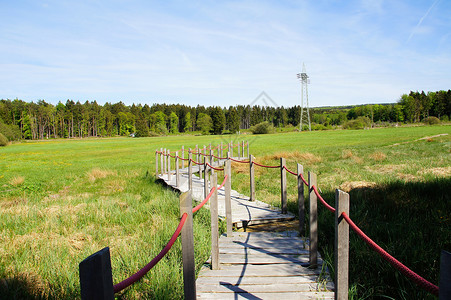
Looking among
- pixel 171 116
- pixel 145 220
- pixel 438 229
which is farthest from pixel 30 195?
pixel 171 116

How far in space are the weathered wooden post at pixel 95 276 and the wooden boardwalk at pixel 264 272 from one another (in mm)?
2138

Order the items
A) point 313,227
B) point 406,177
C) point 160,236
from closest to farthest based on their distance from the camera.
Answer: point 313,227 < point 160,236 < point 406,177

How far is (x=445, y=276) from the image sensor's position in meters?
1.49

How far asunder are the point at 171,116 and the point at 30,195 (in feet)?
405

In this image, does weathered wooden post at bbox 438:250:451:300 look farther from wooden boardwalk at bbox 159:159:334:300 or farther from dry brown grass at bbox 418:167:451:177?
dry brown grass at bbox 418:167:451:177

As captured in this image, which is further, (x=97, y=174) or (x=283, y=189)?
(x=97, y=174)

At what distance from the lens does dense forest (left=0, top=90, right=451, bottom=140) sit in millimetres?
91000

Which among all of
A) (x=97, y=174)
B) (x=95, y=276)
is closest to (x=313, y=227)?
(x=95, y=276)

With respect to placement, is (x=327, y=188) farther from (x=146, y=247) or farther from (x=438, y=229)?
(x=146, y=247)

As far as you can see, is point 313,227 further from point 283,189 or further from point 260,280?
point 283,189

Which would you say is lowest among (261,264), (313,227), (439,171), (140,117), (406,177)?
(261,264)

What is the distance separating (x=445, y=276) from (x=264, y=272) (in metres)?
→ 2.78

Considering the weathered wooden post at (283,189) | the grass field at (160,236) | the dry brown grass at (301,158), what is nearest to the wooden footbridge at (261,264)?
the weathered wooden post at (283,189)

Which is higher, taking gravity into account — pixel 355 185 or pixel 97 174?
pixel 355 185
